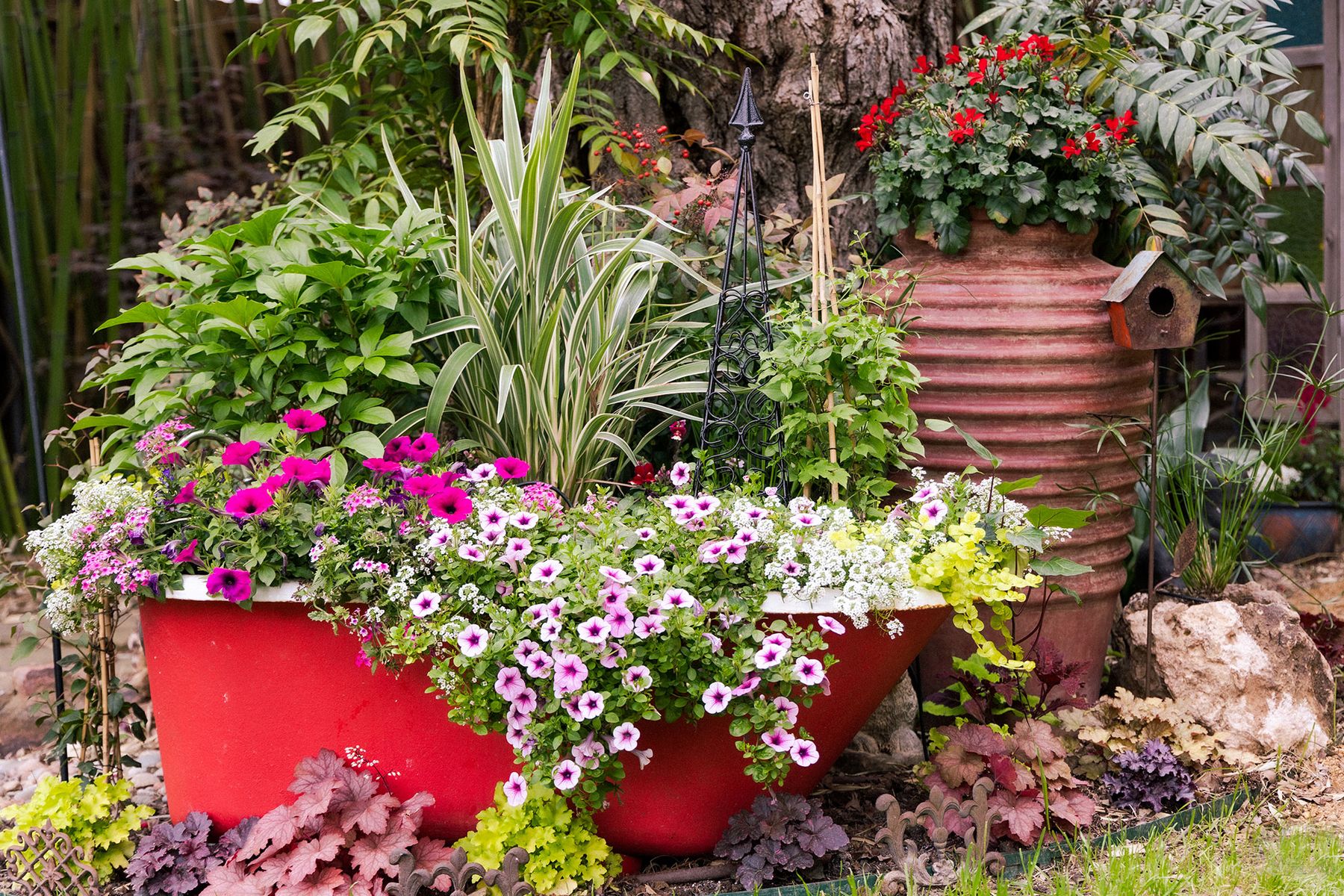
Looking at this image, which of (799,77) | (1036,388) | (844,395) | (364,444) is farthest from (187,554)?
(799,77)

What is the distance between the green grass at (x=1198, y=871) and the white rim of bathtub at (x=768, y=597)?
1.36 ft

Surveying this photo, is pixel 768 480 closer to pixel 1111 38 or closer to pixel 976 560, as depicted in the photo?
pixel 976 560

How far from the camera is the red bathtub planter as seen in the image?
170cm

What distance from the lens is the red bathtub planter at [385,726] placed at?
170cm

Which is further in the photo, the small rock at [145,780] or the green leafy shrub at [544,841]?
the small rock at [145,780]

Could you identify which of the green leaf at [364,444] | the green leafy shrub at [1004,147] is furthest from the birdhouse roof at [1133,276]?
the green leaf at [364,444]

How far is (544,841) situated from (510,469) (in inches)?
24.0

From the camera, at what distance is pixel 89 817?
1.73m

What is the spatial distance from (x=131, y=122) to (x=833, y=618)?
281cm

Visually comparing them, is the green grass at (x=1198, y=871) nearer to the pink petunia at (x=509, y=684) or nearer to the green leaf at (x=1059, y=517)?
the green leaf at (x=1059, y=517)

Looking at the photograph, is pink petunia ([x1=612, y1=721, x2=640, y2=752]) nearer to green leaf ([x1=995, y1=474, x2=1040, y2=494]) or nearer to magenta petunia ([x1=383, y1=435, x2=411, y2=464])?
magenta petunia ([x1=383, y1=435, x2=411, y2=464])

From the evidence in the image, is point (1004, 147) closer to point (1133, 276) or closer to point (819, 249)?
point (1133, 276)

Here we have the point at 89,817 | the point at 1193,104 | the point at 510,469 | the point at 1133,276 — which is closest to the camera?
the point at 89,817

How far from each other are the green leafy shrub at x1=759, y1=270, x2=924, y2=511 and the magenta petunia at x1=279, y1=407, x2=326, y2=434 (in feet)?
2.48
